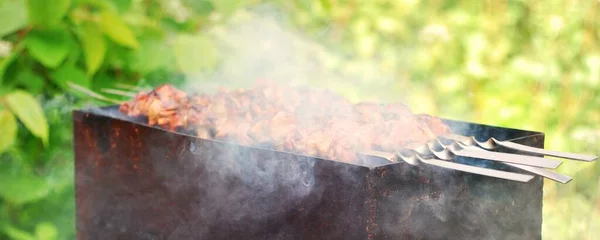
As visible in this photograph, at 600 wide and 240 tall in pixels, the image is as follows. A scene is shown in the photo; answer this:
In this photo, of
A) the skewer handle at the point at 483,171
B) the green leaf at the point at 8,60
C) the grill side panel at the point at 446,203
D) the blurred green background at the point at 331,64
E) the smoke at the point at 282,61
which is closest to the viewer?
the skewer handle at the point at 483,171

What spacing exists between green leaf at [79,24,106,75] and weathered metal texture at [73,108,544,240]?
673 millimetres

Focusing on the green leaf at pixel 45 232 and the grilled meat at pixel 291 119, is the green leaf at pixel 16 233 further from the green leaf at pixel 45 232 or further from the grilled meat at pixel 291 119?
the grilled meat at pixel 291 119

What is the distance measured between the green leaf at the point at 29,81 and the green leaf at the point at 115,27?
44cm

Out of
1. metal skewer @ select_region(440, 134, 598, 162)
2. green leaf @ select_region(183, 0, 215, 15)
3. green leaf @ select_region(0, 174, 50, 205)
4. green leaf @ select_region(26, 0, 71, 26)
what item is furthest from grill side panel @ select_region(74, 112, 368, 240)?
green leaf @ select_region(183, 0, 215, 15)

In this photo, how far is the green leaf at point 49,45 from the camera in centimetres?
306

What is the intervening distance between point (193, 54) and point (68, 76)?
623 mm

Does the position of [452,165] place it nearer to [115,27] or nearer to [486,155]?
[486,155]

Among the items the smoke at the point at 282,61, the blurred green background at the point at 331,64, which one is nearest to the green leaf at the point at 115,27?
the blurred green background at the point at 331,64

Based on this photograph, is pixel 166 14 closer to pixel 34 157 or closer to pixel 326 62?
pixel 34 157

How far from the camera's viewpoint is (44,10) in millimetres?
2830

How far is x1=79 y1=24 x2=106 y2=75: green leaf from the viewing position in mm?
3135

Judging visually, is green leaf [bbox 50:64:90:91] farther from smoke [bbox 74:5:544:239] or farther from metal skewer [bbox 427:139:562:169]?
metal skewer [bbox 427:139:562:169]

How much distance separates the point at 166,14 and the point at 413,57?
204cm

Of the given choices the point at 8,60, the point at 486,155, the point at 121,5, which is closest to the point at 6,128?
the point at 8,60
